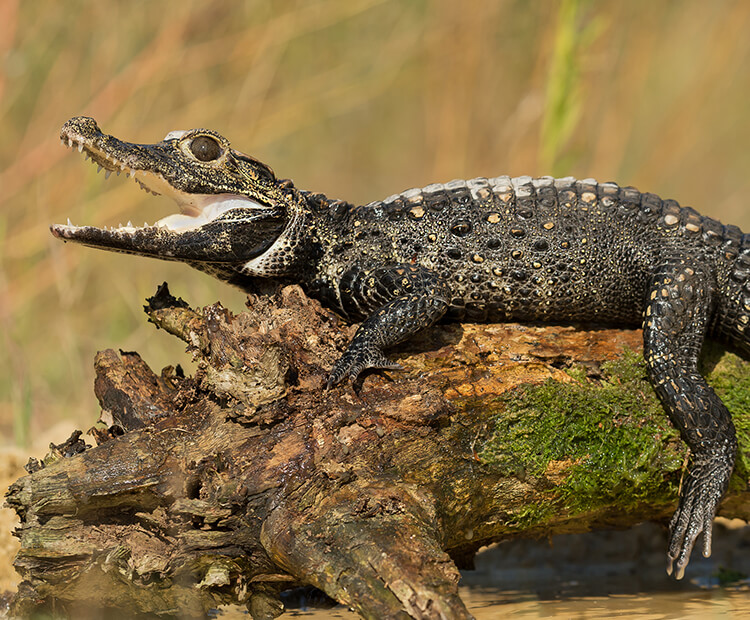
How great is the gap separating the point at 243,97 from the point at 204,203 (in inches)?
112

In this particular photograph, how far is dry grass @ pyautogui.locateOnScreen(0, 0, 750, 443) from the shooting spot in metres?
6.34

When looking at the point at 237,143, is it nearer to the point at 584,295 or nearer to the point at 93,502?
the point at 584,295

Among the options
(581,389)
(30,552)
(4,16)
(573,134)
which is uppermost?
(4,16)

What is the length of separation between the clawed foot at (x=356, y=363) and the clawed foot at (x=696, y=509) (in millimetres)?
1598

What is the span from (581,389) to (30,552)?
2.65 meters

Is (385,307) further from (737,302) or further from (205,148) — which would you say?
(737,302)

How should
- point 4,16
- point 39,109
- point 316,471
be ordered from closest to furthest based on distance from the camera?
point 316,471, point 4,16, point 39,109

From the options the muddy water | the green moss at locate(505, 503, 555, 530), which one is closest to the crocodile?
the green moss at locate(505, 503, 555, 530)

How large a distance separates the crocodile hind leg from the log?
98 mm

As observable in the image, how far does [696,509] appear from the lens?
156 inches

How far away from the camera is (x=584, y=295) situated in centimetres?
445

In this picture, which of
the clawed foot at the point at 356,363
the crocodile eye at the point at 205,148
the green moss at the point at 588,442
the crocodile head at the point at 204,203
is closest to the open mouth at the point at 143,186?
the crocodile head at the point at 204,203

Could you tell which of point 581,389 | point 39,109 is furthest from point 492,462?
point 39,109

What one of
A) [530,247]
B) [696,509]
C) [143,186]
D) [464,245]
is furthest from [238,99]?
[696,509]
